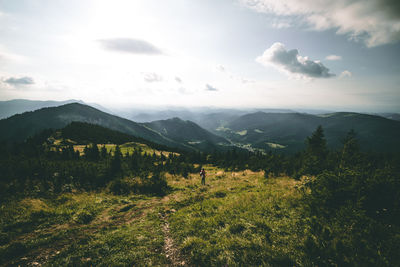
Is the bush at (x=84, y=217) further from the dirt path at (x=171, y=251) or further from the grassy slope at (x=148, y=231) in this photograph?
the dirt path at (x=171, y=251)

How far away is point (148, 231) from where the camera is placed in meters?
8.75

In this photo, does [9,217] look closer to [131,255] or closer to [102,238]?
[102,238]

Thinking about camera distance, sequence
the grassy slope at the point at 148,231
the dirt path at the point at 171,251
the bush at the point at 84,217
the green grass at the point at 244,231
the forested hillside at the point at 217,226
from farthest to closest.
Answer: the bush at the point at 84,217 → the grassy slope at the point at 148,231 → the dirt path at the point at 171,251 → the green grass at the point at 244,231 → the forested hillside at the point at 217,226

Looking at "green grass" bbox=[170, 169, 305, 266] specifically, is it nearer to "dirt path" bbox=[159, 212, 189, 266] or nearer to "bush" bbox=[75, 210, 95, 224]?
"dirt path" bbox=[159, 212, 189, 266]

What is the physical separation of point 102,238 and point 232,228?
6930 millimetres

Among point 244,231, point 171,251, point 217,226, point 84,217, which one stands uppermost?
point 244,231

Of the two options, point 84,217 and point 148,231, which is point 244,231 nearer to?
point 148,231

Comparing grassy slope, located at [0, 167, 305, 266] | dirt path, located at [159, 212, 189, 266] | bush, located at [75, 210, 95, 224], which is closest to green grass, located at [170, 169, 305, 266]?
grassy slope, located at [0, 167, 305, 266]

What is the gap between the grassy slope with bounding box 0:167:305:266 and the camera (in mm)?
6355

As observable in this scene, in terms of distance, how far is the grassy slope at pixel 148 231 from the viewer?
6.36 metres

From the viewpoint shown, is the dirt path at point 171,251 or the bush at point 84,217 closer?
the dirt path at point 171,251

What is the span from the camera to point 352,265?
171 inches

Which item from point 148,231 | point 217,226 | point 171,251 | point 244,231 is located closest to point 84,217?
point 148,231

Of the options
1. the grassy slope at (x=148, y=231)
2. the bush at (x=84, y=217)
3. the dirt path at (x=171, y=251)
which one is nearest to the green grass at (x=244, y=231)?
the grassy slope at (x=148, y=231)
